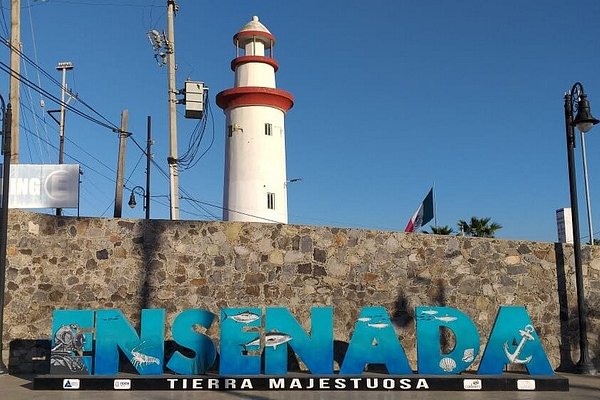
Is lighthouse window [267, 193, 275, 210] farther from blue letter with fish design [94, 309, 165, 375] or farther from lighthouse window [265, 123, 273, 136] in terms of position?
blue letter with fish design [94, 309, 165, 375]

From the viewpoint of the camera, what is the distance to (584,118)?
1207 centimetres

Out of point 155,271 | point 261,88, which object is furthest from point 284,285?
point 261,88

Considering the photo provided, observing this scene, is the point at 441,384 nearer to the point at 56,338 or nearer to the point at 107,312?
the point at 107,312

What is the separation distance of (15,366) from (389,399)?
7132mm

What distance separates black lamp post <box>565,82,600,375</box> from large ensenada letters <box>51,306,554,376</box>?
238 cm

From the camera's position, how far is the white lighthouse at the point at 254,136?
2536 centimetres

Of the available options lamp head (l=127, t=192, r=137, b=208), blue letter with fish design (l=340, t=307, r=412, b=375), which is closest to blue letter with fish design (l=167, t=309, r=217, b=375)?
blue letter with fish design (l=340, t=307, r=412, b=375)

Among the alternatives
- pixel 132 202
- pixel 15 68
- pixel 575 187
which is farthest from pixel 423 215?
pixel 132 202

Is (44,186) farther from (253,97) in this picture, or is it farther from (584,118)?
(253,97)

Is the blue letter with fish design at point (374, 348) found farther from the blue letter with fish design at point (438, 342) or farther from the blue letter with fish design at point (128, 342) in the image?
the blue letter with fish design at point (128, 342)

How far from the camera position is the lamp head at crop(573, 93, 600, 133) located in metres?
12.1

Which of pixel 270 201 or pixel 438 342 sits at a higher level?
pixel 270 201

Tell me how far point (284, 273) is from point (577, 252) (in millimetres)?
5983

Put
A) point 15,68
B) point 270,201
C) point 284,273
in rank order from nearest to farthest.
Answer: point 284,273, point 15,68, point 270,201
